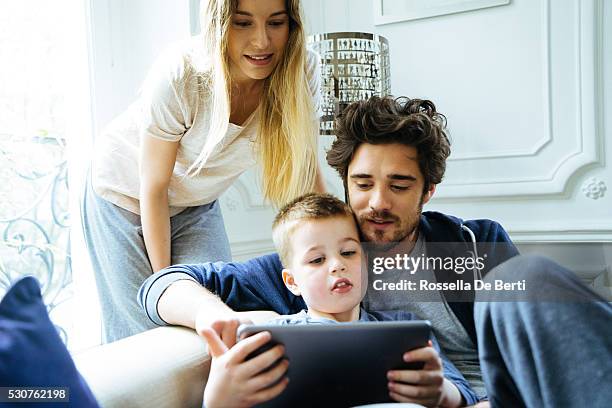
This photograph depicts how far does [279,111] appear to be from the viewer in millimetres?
1106

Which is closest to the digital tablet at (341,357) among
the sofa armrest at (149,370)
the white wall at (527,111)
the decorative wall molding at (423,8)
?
the sofa armrest at (149,370)

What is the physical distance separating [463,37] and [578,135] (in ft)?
1.00

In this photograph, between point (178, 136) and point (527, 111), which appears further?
point (527, 111)

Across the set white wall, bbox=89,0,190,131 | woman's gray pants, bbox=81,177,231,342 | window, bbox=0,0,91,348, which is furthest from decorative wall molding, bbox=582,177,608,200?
window, bbox=0,0,91,348

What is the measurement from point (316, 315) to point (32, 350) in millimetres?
342

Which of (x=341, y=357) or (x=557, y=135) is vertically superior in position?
(x=557, y=135)

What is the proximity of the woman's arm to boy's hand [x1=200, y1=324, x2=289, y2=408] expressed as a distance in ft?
1.56

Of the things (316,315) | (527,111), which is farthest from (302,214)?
(527,111)

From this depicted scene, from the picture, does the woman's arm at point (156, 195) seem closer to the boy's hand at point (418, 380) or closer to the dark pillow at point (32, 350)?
the dark pillow at point (32, 350)

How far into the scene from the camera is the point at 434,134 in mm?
920

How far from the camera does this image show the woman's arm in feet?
3.53

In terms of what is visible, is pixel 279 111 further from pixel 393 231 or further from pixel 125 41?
pixel 125 41

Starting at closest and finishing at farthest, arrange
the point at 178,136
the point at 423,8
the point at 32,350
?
the point at 32,350 < the point at 178,136 < the point at 423,8

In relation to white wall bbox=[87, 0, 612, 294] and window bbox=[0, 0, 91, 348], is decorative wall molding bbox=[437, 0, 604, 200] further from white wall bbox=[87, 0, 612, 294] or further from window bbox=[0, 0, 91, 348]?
window bbox=[0, 0, 91, 348]
